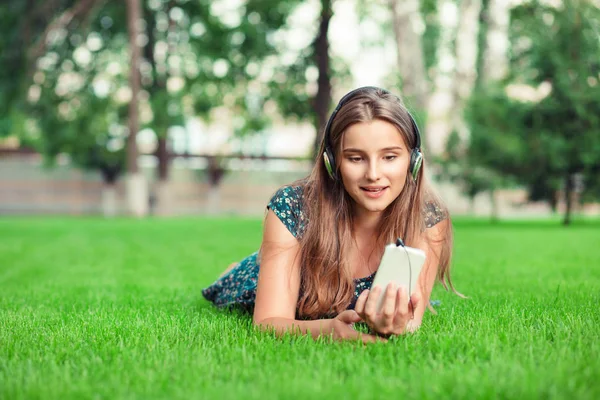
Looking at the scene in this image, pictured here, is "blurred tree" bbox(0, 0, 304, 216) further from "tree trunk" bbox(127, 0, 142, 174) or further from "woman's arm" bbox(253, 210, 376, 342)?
"woman's arm" bbox(253, 210, 376, 342)

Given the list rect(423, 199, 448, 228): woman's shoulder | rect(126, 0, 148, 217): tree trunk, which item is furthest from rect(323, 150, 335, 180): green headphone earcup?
rect(126, 0, 148, 217): tree trunk

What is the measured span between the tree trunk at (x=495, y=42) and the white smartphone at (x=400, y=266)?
2163 centimetres

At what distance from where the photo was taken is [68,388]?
2045 millimetres

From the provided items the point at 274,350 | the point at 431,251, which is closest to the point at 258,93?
the point at 431,251

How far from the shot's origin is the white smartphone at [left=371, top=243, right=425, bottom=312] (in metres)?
2.29

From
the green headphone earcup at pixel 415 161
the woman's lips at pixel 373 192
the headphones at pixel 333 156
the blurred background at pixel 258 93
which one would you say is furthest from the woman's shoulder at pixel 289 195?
the blurred background at pixel 258 93

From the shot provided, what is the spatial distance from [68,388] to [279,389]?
679mm

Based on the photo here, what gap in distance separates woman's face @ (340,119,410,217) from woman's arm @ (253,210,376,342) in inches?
16.1

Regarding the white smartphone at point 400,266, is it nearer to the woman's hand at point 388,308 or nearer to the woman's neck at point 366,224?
the woman's hand at point 388,308

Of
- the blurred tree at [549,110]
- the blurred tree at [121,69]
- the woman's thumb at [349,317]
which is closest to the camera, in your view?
the woman's thumb at [349,317]

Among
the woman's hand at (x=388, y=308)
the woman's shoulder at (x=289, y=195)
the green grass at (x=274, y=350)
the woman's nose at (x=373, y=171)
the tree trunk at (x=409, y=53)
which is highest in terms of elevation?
the tree trunk at (x=409, y=53)

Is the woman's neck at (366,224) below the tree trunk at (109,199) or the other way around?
the other way around

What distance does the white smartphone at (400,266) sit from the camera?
7.52 feet

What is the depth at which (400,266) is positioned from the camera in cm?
232
